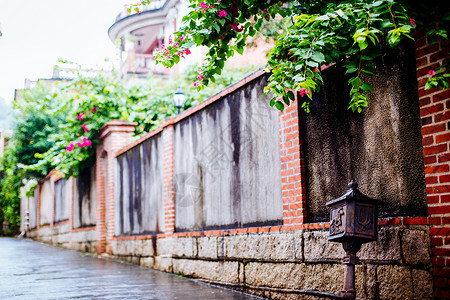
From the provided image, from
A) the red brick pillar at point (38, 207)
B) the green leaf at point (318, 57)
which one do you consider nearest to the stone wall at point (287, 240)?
the green leaf at point (318, 57)

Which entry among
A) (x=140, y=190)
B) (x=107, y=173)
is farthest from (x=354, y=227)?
(x=107, y=173)

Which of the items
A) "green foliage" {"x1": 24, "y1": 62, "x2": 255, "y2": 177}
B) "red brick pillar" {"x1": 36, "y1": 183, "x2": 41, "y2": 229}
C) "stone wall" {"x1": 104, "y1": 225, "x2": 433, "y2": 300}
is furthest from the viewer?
"red brick pillar" {"x1": 36, "y1": 183, "x2": 41, "y2": 229}

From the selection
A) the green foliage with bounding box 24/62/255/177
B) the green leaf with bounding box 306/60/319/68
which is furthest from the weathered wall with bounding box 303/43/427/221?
the green foliage with bounding box 24/62/255/177

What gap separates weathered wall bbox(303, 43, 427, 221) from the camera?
13.9 ft

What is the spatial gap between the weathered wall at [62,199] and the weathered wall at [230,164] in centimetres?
952

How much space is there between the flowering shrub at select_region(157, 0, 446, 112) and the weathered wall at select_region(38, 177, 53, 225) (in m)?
17.0

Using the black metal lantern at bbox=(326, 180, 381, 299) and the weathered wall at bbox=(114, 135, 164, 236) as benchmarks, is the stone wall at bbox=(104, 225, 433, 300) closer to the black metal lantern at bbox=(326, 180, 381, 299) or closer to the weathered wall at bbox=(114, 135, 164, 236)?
the black metal lantern at bbox=(326, 180, 381, 299)

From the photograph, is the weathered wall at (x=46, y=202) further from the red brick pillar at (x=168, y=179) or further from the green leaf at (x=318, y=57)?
the green leaf at (x=318, y=57)

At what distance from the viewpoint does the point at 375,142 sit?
4.60 metres

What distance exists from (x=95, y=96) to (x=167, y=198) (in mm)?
4672

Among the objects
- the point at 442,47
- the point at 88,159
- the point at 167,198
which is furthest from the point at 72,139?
the point at 442,47

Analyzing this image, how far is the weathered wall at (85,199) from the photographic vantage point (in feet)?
47.1

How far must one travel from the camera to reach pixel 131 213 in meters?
11.4

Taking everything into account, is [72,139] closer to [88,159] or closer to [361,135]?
[88,159]
